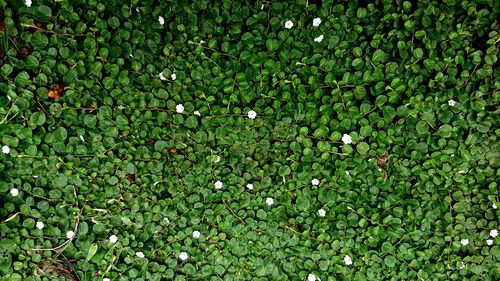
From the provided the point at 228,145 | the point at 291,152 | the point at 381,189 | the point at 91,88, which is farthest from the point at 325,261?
the point at 91,88

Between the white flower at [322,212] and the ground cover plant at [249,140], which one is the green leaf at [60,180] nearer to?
the ground cover plant at [249,140]

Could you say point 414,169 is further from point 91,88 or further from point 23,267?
point 23,267

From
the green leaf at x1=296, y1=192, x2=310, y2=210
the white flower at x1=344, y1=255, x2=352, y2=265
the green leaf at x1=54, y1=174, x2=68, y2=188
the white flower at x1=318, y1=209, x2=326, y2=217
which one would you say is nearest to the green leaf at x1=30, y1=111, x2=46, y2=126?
the green leaf at x1=54, y1=174, x2=68, y2=188

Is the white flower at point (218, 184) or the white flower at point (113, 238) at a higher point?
the white flower at point (218, 184)

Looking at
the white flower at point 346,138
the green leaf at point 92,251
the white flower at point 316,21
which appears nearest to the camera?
the white flower at point 316,21

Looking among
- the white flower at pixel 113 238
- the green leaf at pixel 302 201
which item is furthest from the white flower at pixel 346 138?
the white flower at pixel 113 238

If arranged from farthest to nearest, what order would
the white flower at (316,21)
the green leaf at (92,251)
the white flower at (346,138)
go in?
1. the green leaf at (92,251)
2. the white flower at (346,138)
3. the white flower at (316,21)

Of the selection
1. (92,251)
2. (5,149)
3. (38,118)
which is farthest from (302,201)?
(5,149)

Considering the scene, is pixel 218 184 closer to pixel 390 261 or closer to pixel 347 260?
pixel 347 260

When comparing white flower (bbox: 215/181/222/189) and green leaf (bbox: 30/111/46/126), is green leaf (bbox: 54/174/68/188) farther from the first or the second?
white flower (bbox: 215/181/222/189)
